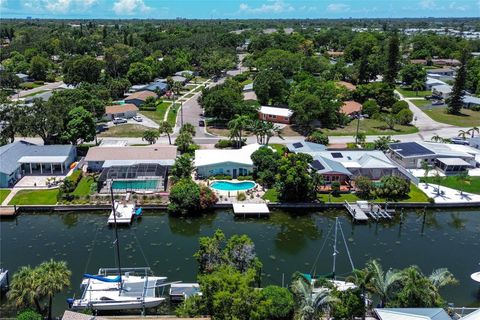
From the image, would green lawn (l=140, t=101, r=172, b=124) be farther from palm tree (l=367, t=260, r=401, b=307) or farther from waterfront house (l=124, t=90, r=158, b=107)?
palm tree (l=367, t=260, r=401, b=307)

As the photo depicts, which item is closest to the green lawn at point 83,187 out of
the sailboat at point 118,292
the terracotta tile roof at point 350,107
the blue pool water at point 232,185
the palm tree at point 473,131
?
the blue pool water at point 232,185

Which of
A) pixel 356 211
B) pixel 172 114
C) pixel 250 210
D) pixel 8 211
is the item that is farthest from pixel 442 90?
pixel 8 211

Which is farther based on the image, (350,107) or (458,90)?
(458,90)

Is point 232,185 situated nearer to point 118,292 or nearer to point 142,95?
point 118,292

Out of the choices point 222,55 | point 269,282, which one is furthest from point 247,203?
point 222,55

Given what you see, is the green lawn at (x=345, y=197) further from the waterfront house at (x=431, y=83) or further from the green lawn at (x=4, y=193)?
the waterfront house at (x=431, y=83)

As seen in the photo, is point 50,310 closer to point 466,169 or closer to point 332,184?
point 332,184

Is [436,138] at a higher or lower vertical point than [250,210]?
higher
